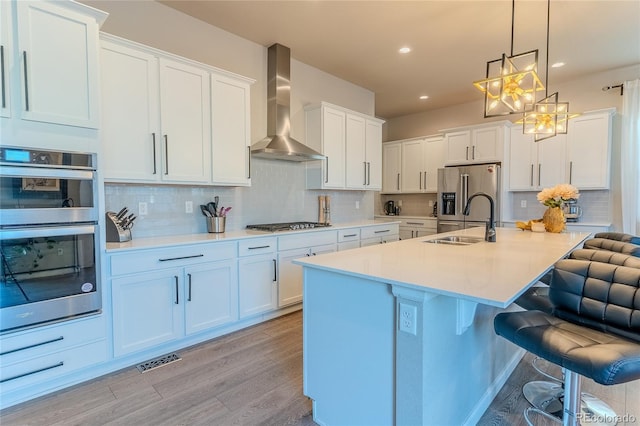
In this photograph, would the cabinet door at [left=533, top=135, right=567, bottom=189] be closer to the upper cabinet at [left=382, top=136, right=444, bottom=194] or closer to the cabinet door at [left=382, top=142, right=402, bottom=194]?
the upper cabinet at [left=382, top=136, right=444, bottom=194]

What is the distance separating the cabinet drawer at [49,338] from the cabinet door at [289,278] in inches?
60.4

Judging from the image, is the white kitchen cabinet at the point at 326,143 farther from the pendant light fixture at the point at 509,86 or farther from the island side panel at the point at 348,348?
the island side panel at the point at 348,348

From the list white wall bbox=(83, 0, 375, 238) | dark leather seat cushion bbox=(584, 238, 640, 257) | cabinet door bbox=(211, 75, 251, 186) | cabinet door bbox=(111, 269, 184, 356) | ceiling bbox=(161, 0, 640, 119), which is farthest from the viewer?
cabinet door bbox=(211, 75, 251, 186)

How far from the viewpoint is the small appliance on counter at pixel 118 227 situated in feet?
8.19

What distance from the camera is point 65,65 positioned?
2006 mm

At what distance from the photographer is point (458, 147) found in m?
5.25

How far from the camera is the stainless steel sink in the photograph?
259 cm

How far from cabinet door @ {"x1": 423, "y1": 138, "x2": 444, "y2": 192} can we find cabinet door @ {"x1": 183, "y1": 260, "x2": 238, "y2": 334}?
417cm

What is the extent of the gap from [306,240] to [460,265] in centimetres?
198

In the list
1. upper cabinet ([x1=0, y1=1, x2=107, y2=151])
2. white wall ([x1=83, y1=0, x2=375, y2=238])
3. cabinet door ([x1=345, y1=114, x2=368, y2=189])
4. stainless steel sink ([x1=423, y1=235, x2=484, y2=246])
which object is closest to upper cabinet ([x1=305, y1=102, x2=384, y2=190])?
cabinet door ([x1=345, y1=114, x2=368, y2=189])

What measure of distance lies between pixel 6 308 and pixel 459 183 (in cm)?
527

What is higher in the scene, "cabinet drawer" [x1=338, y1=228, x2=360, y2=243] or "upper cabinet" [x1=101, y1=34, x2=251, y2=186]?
"upper cabinet" [x1=101, y1=34, x2=251, y2=186]

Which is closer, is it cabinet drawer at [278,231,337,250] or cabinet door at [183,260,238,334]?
cabinet door at [183,260,238,334]

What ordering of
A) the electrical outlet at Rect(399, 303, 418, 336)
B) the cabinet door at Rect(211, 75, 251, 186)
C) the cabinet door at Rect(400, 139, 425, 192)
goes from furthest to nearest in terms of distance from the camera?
the cabinet door at Rect(400, 139, 425, 192) < the cabinet door at Rect(211, 75, 251, 186) < the electrical outlet at Rect(399, 303, 418, 336)
